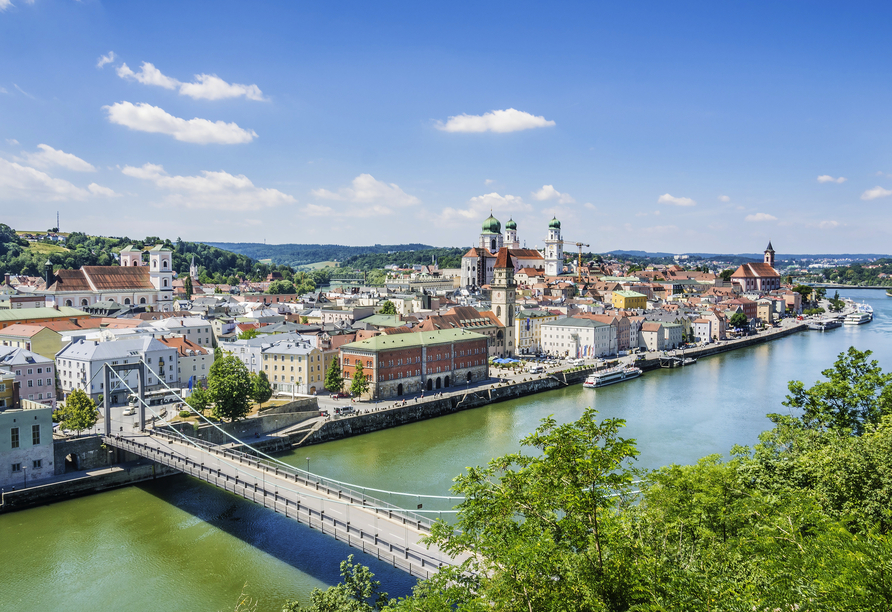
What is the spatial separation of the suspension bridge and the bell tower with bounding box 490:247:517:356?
2845 cm

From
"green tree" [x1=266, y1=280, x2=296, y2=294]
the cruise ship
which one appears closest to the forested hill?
"green tree" [x1=266, y1=280, x2=296, y2=294]

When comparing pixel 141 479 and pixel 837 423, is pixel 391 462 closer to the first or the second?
pixel 141 479

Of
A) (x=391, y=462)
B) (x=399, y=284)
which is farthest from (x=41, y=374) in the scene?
(x=399, y=284)

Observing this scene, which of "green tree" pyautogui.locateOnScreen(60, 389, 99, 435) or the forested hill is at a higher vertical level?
the forested hill

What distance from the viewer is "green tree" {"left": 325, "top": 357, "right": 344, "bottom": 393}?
3170cm

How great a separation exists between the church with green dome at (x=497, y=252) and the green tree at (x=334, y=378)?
56065 millimetres

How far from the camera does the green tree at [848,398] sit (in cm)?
1474

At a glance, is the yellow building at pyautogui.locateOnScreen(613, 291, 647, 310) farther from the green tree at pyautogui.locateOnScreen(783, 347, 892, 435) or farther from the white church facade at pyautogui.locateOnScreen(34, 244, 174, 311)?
the green tree at pyautogui.locateOnScreen(783, 347, 892, 435)

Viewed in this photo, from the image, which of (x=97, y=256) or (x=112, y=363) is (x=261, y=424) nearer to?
(x=112, y=363)

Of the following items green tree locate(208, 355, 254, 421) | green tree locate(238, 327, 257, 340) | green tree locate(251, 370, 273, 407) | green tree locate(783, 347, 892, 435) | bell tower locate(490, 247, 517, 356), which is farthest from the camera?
bell tower locate(490, 247, 517, 356)

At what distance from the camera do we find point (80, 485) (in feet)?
66.2

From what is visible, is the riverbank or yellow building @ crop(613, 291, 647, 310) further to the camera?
yellow building @ crop(613, 291, 647, 310)

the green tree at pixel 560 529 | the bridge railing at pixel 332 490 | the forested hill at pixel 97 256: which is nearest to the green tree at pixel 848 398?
the bridge railing at pixel 332 490

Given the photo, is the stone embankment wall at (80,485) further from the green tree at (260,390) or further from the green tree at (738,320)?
the green tree at (738,320)
